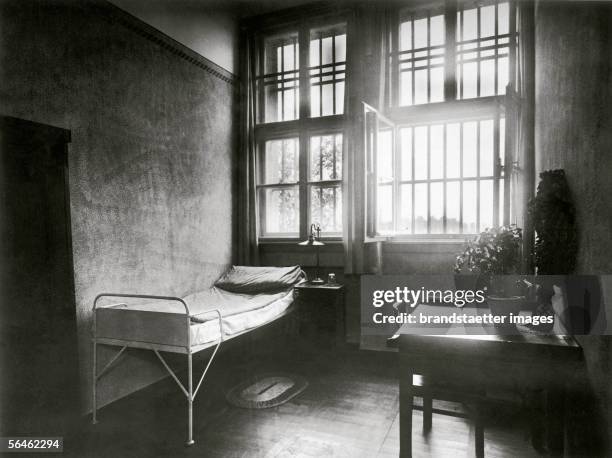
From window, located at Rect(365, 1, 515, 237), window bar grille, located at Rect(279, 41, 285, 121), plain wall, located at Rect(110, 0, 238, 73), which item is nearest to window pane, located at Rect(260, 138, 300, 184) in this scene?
window bar grille, located at Rect(279, 41, 285, 121)

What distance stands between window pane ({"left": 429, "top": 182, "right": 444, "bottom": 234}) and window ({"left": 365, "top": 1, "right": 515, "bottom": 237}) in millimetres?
11

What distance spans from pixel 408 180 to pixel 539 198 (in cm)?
276

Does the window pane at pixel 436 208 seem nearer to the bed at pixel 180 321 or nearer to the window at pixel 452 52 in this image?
the window at pixel 452 52

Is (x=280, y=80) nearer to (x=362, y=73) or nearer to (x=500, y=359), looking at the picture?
(x=362, y=73)

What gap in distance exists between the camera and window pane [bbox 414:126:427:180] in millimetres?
5152

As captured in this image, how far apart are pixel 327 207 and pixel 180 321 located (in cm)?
288

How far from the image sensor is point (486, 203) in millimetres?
4828

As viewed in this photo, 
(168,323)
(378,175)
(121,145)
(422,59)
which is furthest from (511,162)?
(121,145)

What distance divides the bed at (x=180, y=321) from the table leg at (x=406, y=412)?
1.29 meters

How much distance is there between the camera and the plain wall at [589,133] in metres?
1.69

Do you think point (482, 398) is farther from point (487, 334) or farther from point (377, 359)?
point (377, 359)

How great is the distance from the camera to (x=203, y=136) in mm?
5098

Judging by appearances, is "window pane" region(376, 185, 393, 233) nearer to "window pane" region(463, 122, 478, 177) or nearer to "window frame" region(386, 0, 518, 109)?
"window pane" region(463, 122, 478, 177)

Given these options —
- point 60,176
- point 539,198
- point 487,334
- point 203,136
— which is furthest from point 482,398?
Answer: point 203,136
